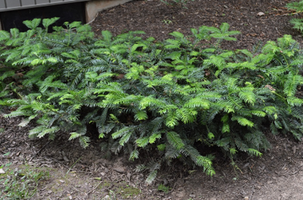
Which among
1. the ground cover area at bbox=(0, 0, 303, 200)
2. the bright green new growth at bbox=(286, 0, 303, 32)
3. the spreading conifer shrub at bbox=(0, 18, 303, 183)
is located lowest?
the ground cover area at bbox=(0, 0, 303, 200)

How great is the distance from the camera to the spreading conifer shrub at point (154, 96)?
3066 mm

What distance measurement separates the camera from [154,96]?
3.30 m

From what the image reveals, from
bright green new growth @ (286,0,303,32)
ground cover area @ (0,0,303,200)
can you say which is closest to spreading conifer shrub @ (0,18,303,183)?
ground cover area @ (0,0,303,200)

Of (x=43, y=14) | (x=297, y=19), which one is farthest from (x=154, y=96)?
(x=297, y=19)

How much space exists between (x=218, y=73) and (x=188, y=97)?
731mm

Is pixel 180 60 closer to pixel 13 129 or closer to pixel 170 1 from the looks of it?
pixel 13 129

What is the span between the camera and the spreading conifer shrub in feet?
10.1

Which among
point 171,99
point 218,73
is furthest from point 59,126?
point 218,73

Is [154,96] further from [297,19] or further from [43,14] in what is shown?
[297,19]

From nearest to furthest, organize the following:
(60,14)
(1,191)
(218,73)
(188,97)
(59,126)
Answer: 1. (1,191)
2. (188,97)
3. (59,126)
4. (218,73)
5. (60,14)

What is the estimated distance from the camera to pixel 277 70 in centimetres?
355

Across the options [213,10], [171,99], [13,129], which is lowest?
[13,129]

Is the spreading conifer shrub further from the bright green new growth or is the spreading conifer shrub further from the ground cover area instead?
the bright green new growth

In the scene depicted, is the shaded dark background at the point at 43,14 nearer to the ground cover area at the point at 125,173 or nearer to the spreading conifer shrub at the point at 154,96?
the spreading conifer shrub at the point at 154,96
